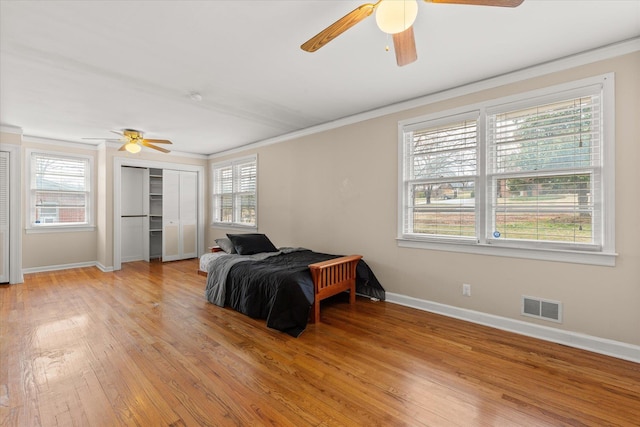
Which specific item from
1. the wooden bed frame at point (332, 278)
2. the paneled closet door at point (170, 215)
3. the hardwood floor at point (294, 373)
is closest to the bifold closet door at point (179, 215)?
the paneled closet door at point (170, 215)

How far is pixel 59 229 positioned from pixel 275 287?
5188 mm

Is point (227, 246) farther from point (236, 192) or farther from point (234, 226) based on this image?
point (236, 192)

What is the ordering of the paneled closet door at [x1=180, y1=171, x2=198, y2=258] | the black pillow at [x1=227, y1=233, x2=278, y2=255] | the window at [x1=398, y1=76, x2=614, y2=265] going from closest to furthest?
the window at [x1=398, y1=76, x2=614, y2=265] < the black pillow at [x1=227, y1=233, x2=278, y2=255] < the paneled closet door at [x1=180, y1=171, x2=198, y2=258]

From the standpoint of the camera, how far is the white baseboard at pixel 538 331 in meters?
2.46

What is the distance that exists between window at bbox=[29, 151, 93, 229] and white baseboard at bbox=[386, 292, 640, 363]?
636cm

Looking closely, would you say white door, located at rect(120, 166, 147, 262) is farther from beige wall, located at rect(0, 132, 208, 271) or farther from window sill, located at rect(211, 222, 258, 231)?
window sill, located at rect(211, 222, 258, 231)

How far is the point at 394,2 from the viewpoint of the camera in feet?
5.25

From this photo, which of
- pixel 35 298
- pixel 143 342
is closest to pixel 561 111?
pixel 143 342

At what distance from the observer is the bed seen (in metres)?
3.01

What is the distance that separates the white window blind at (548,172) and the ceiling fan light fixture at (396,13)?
1954mm

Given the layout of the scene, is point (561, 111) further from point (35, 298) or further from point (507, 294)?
point (35, 298)

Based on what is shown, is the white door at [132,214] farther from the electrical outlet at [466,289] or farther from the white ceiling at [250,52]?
the electrical outlet at [466,289]

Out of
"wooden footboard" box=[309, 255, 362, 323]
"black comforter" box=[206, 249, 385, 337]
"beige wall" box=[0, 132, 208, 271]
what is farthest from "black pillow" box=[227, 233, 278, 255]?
"beige wall" box=[0, 132, 208, 271]

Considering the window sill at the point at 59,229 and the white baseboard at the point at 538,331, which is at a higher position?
the window sill at the point at 59,229
